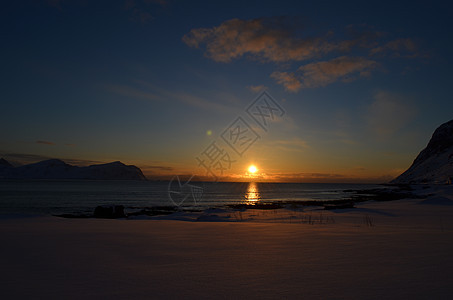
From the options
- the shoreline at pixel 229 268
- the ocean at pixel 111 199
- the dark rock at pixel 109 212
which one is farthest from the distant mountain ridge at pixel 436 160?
the shoreline at pixel 229 268

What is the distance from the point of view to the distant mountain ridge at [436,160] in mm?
115188

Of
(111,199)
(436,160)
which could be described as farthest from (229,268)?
(436,160)

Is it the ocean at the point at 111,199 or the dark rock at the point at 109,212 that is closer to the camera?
the dark rock at the point at 109,212

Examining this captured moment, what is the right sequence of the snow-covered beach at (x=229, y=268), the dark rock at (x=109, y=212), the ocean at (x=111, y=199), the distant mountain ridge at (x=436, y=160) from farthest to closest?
the distant mountain ridge at (x=436, y=160), the ocean at (x=111, y=199), the dark rock at (x=109, y=212), the snow-covered beach at (x=229, y=268)

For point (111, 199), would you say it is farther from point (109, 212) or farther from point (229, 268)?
point (229, 268)

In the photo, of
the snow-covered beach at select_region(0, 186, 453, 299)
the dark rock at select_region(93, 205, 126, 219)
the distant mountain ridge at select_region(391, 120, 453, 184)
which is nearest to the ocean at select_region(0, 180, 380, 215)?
the dark rock at select_region(93, 205, 126, 219)

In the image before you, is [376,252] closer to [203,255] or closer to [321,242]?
[321,242]

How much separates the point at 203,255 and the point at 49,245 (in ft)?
11.9

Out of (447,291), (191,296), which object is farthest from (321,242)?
(191,296)

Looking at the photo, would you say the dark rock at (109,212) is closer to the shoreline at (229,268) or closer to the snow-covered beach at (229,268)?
the snow-covered beach at (229,268)

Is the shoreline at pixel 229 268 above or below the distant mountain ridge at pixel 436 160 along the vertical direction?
below

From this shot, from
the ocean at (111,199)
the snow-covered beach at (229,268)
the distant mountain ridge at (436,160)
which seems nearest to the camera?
the snow-covered beach at (229,268)

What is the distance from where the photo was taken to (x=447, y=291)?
3.40 m

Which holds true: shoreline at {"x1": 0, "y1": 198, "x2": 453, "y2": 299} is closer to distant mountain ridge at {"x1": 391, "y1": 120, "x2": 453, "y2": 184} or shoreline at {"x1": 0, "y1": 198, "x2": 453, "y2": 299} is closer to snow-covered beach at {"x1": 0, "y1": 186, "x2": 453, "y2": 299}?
snow-covered beach at {"x1": 0, "y1": 186, "x2": 453, "y2": 299}
